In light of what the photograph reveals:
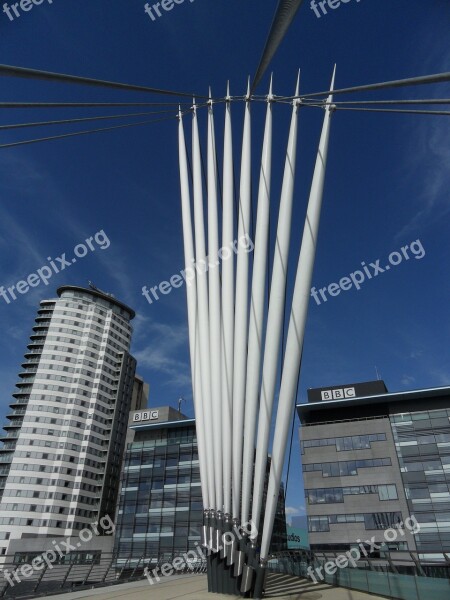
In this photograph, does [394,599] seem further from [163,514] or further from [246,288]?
[163,514]

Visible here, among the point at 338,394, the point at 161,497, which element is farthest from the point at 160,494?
the point at 338,394

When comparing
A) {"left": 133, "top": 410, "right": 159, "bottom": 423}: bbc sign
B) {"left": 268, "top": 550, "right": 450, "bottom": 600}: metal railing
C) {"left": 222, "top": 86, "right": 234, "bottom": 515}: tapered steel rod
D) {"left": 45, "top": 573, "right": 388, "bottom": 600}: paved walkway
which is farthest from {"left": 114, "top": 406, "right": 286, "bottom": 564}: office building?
{"left": 222, "top": 86, "right": 234, "bottom": 515}: tapered steel rod

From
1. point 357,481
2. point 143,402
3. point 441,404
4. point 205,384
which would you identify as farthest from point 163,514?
point 205,384

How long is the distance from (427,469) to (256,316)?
63.2 metres

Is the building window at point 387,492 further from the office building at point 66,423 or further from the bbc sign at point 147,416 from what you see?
the office building at point 66,423

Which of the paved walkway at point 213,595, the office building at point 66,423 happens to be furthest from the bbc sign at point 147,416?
the paved walkway at point 213,595

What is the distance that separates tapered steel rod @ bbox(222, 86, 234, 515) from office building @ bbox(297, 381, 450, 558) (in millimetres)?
59359

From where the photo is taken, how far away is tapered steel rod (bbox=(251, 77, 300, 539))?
52.5ft

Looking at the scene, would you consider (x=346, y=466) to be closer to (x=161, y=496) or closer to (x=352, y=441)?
(x=352, y=441)

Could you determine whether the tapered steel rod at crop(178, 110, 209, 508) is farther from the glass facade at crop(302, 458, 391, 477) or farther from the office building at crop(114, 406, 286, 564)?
the office building at crop(114, 406, 286, 564)

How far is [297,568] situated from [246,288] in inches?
606

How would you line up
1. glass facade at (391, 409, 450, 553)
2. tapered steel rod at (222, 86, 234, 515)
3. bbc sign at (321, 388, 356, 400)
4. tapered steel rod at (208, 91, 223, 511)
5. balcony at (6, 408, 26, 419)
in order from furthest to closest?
1. balcony at (6, 408, 26, 419)
2. bbc sign at (321, 388, 356, 400)
3. glass facade at (391, 409, 450, 553)
4. tapered steel rod at (208, 91, 223, 511)
5. tapered steel rod at (222, 86, 234, 515)

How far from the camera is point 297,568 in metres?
22.1

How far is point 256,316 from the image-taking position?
1777cm
